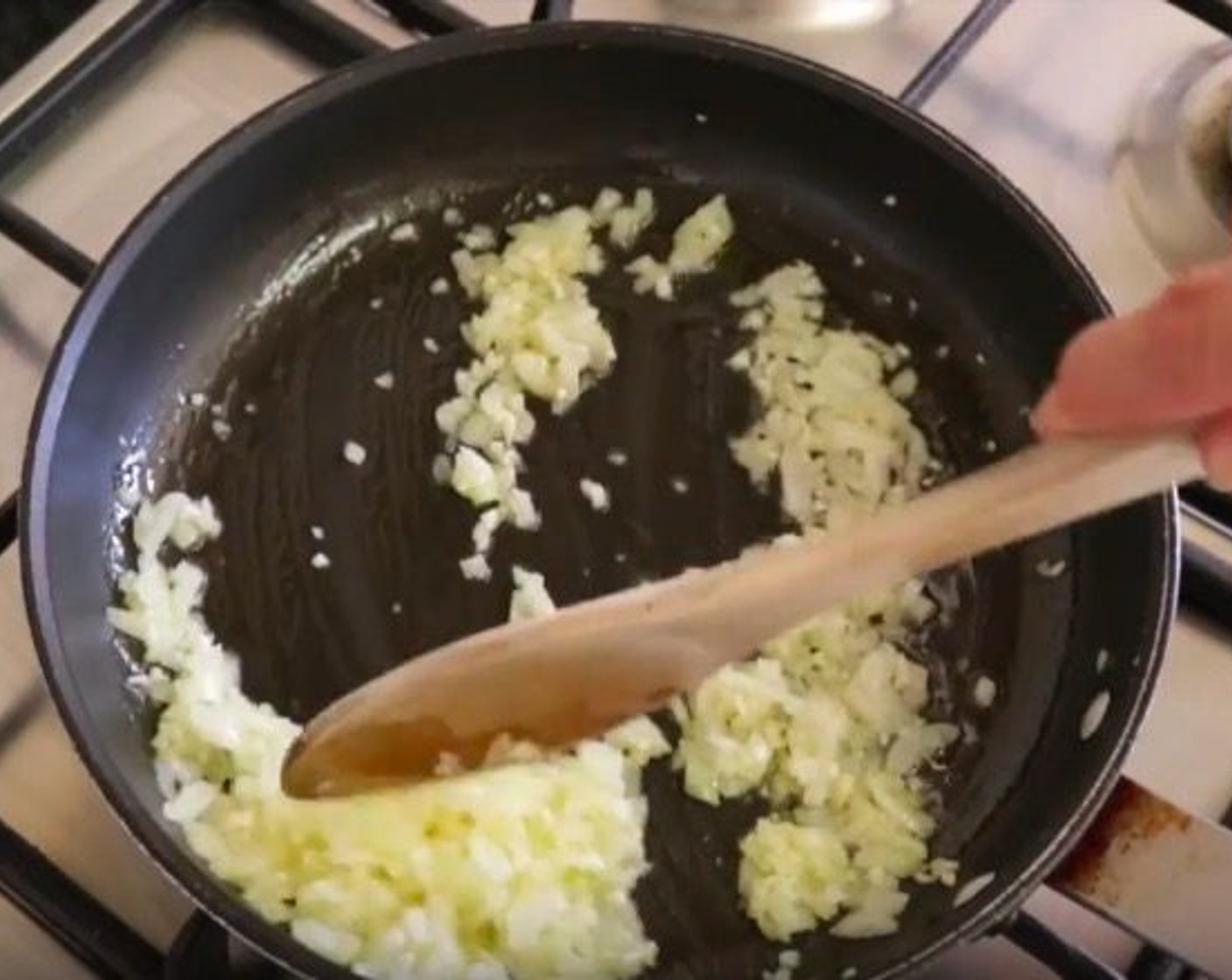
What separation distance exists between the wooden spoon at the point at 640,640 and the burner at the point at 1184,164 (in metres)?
0.27

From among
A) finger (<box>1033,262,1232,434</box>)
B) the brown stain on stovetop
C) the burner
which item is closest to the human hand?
finger (<box>1033,262,1232,434</box>)

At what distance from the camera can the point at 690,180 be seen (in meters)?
1.07

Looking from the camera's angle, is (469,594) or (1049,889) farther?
(469,594)

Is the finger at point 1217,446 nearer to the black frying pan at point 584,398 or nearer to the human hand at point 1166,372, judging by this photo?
the human hand at point 1166,372

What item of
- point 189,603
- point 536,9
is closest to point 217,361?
point 189,603

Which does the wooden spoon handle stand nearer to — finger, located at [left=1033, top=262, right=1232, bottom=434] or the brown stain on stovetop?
finger, located at [left=1033, top=262, right=1232, bottom=434]

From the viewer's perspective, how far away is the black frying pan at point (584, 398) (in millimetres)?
887

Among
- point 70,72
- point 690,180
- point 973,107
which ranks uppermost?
point 973,107

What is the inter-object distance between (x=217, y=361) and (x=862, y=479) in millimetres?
341

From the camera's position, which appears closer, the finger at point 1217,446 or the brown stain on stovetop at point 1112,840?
the finger at point 1217,446

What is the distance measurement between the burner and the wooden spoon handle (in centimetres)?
32

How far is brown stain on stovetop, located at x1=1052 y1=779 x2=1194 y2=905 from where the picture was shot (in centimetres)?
78

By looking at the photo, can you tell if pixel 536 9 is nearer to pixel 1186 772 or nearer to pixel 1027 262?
pixel 1027 262

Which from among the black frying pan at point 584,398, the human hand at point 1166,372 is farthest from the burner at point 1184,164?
the human hand at point 1166,372
